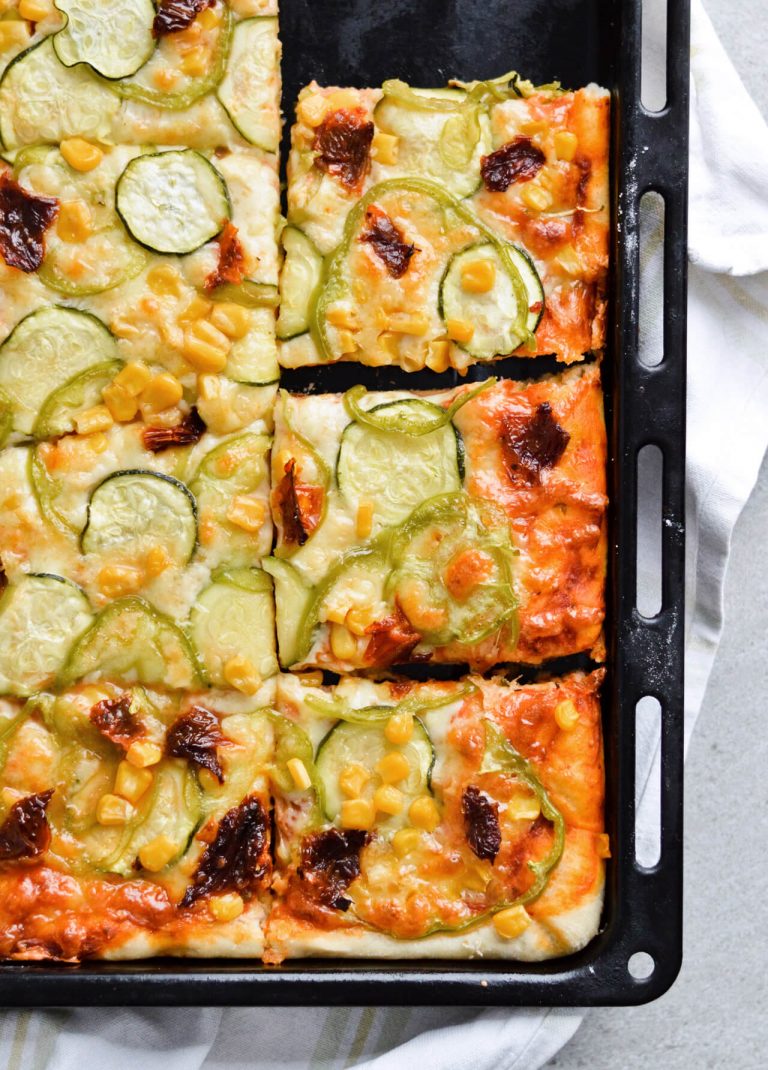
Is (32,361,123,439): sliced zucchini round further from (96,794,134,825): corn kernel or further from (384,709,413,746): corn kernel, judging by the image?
(384,709,413,746): corn kernel

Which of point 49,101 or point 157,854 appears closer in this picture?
point 157,854

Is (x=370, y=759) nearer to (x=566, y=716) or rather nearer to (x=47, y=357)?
(x=566, y=716)

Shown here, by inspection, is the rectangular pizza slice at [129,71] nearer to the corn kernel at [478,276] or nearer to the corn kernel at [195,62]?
the corn kernel at [195,62]

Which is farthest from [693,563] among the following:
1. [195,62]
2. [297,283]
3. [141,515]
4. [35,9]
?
[35,9]

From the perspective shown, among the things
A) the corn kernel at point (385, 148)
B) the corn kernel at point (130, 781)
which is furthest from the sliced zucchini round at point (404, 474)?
the corn kernel at point (130, 781)

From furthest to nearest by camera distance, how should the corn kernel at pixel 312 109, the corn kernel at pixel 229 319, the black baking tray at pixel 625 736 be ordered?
the corn kernel at pixel 312 109
the corn kernel at pixel 229 319
the black baking tray at pixel 625 736

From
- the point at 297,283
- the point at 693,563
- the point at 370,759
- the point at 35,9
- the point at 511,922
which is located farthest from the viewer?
the point at 693,563
